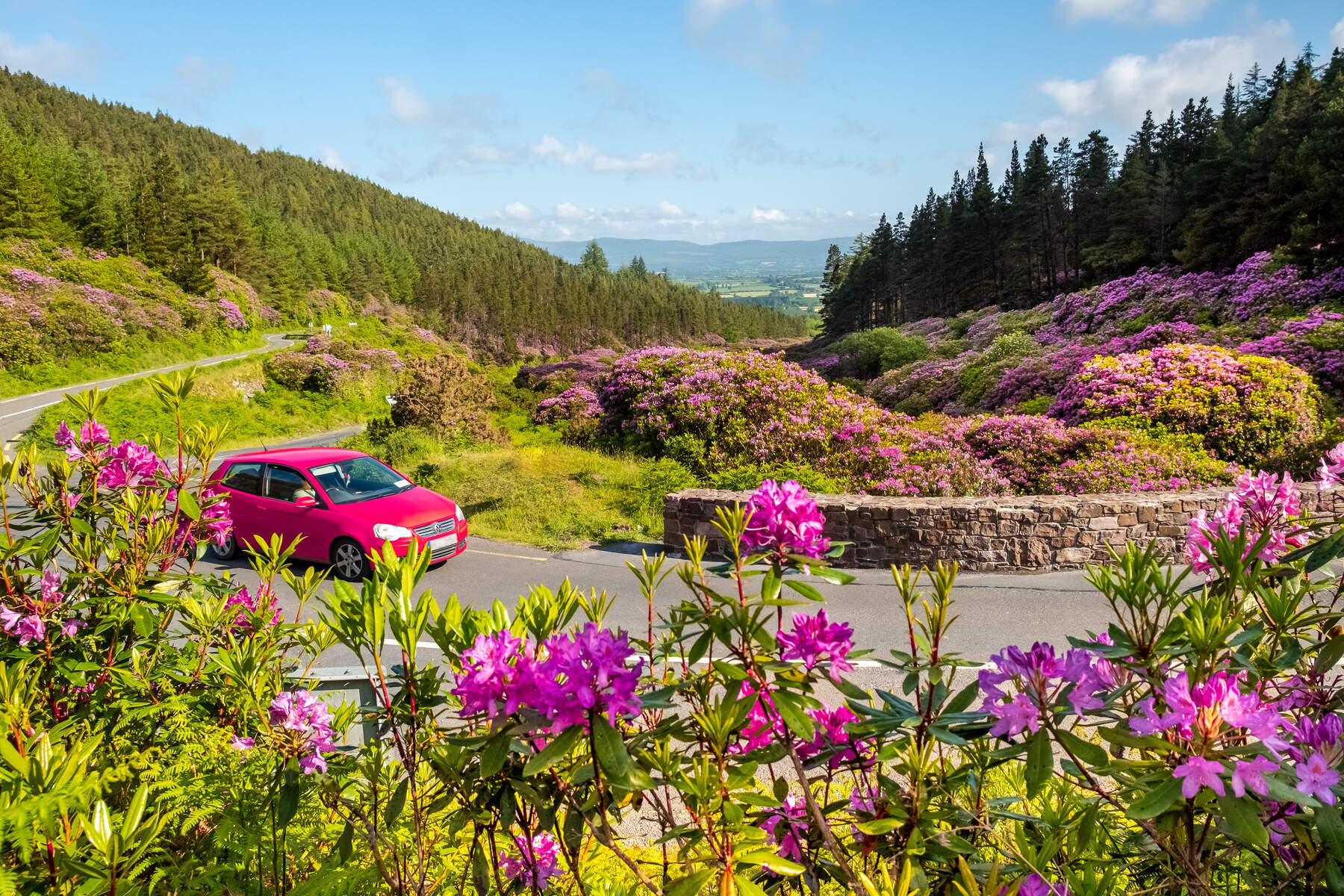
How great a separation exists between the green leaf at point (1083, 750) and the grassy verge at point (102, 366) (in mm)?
36875

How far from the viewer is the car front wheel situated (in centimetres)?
844

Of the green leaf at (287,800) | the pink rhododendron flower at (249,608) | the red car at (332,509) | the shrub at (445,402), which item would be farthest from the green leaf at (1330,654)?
the shrub at (445,402)

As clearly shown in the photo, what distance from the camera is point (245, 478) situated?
910 cm

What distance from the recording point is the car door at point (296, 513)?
8.63 meters

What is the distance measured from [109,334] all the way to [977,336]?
4020 cm

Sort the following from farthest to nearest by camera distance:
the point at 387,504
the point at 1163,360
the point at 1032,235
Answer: the point at 1032,235
the point at 1163,360
the point at 387,504

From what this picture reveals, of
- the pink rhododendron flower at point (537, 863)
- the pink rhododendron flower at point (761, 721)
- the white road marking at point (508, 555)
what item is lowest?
the white road marking at point (508, 555)

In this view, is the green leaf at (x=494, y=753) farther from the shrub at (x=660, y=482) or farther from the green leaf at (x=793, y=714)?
the shrub at (x=660, y=482)

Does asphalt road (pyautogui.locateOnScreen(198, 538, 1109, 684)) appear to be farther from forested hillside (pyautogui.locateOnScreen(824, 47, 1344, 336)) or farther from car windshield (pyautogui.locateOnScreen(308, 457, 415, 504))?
forested hillside (pyautogui.locateOnScreen(824, 47, 1344, 336))

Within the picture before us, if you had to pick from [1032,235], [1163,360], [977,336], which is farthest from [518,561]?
[1032,235]

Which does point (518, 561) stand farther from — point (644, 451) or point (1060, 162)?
point (1060, 162)

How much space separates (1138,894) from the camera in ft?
4.75

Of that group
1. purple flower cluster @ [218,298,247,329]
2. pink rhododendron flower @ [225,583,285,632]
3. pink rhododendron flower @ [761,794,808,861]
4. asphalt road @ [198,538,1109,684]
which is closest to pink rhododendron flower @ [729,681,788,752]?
pink rhododendron flower @ [761,794,808,861]

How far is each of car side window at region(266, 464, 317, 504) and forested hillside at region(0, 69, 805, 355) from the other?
4951cm
